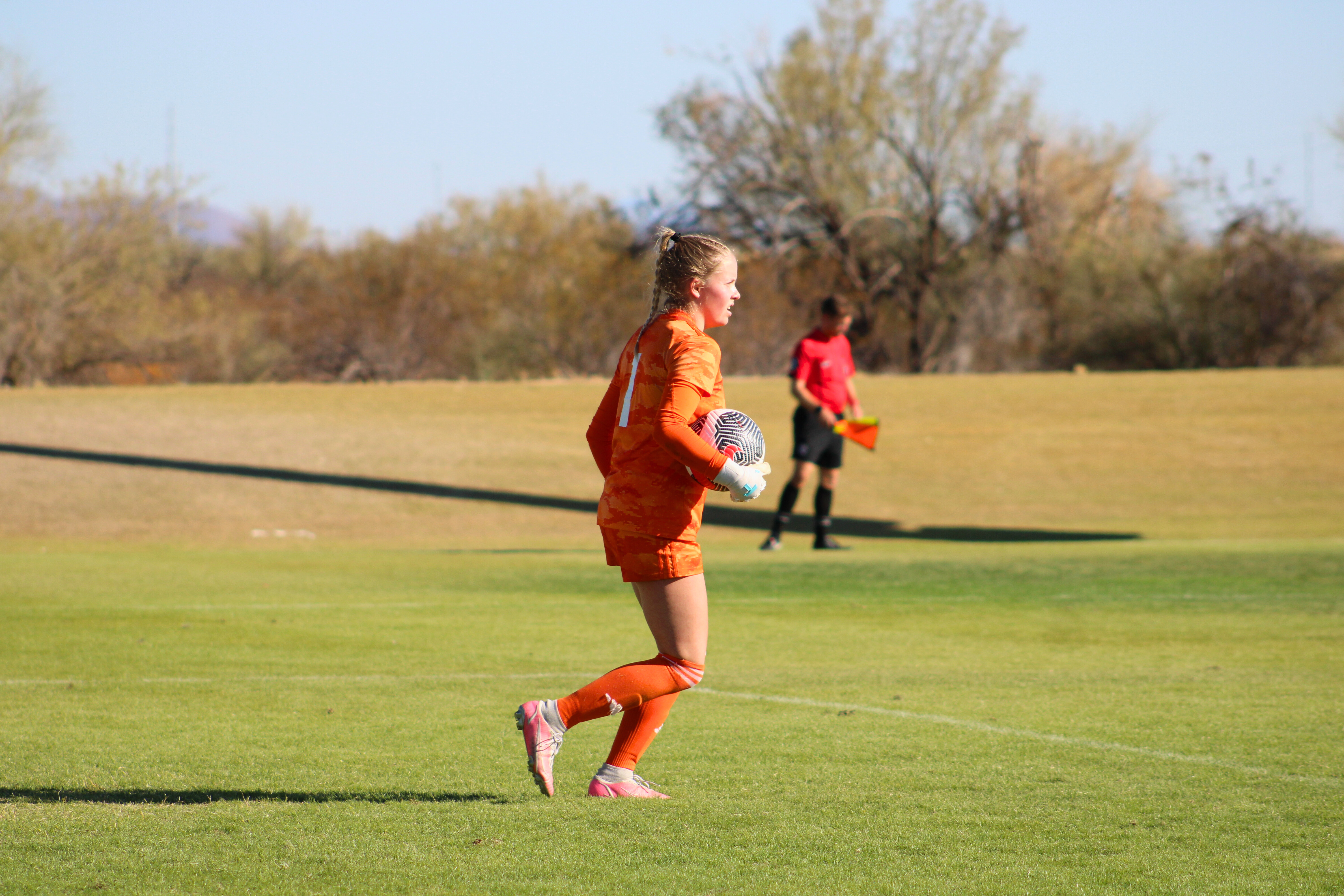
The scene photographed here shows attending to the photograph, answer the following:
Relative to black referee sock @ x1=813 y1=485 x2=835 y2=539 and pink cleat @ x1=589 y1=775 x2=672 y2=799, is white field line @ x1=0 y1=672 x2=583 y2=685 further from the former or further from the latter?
black referee sock @ x1=813 y1=485 x2=835 y2=539

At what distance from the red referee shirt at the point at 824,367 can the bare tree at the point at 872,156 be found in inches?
1019

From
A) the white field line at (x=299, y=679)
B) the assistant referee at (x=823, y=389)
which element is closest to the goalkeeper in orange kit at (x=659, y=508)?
the white field line at (x=299, y=679)

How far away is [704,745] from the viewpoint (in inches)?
210

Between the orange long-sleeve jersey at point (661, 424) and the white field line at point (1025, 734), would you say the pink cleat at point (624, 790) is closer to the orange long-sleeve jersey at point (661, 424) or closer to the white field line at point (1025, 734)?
the orange long-sleeve jersey at point (661, 424)

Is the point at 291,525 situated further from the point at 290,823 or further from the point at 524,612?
the point at 290,823

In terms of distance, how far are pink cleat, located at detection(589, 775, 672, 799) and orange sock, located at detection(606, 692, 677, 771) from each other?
0.05 meters

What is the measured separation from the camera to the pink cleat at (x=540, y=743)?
4.27 metres

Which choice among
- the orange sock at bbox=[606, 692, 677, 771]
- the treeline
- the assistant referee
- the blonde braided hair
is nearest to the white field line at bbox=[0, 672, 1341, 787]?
the orange sock at bbox=[606, 692, 677, 771]

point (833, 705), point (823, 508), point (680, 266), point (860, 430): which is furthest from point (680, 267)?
point (823, 508)

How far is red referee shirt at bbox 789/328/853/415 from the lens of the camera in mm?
13570

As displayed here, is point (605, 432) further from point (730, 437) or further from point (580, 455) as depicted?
point (580, 455)

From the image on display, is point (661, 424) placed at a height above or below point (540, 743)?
above

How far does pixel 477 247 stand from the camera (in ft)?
161

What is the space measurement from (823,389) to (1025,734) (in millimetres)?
8397
